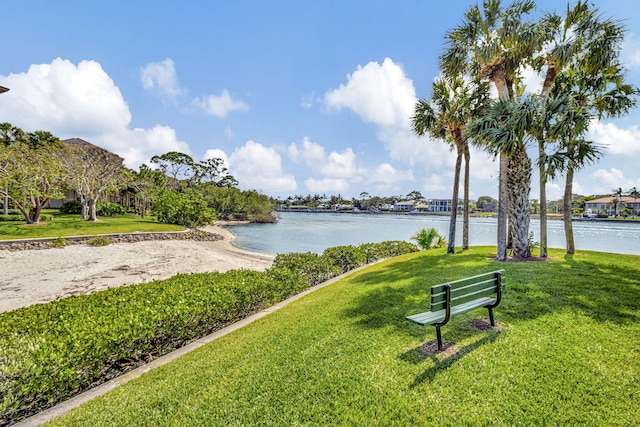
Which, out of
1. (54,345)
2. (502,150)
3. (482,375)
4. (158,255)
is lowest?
(158,255)

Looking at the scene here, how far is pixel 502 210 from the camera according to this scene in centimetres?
991

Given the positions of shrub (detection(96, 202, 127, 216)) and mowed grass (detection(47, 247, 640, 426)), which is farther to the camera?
shrub (detection(96, 202, 127, 216))

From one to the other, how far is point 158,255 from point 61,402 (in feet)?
51.3

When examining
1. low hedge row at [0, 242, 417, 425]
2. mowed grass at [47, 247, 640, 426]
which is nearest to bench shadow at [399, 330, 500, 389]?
mowed grass at [47, 247, 640, 426]

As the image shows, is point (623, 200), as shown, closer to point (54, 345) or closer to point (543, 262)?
point (543, 262)

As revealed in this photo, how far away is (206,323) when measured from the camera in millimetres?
5293

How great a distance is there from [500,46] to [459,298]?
965 cm

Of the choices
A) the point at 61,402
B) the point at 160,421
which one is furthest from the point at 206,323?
the point at 160,421

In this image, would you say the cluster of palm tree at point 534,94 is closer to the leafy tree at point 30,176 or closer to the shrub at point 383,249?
the shrub at point 383,249

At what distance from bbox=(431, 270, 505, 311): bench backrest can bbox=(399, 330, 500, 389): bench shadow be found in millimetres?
539

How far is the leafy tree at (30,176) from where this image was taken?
1958 centimetres

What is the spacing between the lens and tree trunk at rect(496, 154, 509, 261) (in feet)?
31.8

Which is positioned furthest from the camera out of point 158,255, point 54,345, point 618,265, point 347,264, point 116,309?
point 158,255

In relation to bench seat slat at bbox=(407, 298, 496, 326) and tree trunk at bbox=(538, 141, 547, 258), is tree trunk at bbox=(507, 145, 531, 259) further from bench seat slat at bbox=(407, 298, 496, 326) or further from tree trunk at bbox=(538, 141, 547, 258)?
bench seat slat at bbox=(407, 298, 496, 326)
